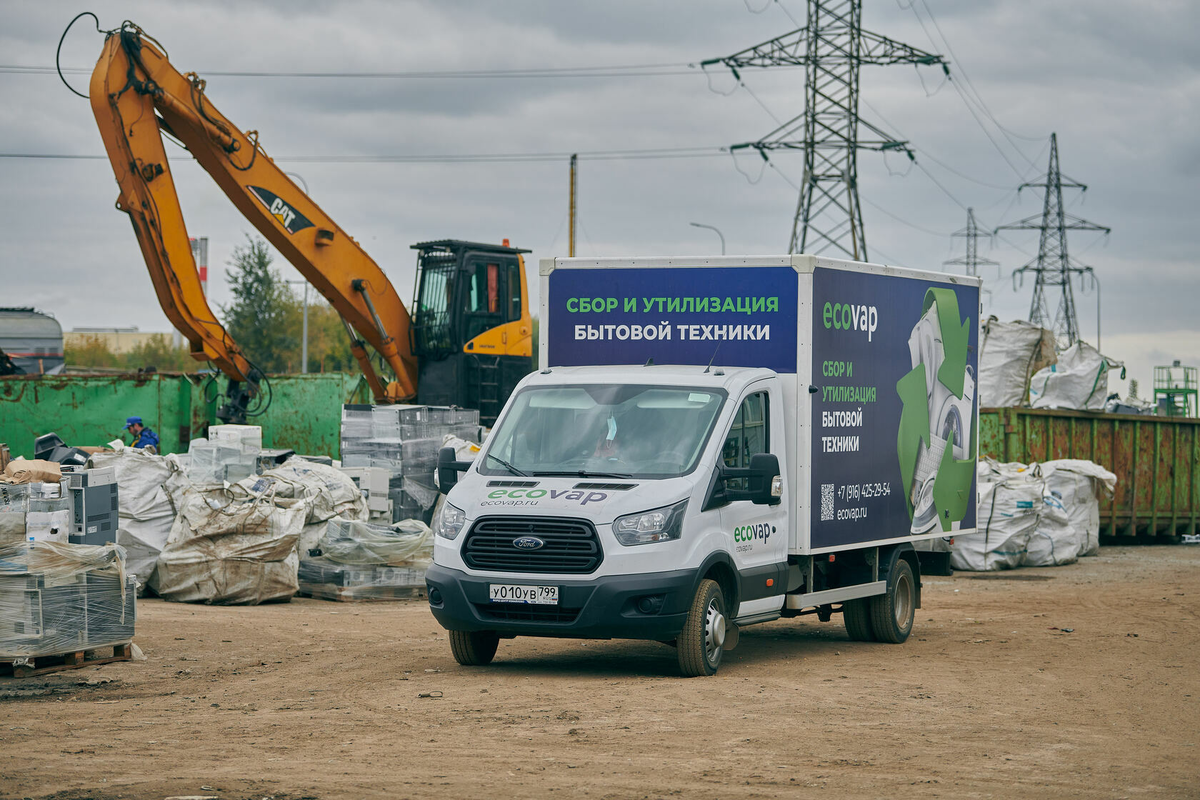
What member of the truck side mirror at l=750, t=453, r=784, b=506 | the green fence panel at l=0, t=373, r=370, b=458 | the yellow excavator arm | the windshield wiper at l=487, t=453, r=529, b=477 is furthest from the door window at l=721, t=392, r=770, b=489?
the green fence panel at l=0, t=373, r=370, b=458

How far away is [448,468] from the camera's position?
10.4m

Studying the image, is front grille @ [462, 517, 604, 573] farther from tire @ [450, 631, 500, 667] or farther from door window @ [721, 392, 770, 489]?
door window @ [721, 392, 770, 489]

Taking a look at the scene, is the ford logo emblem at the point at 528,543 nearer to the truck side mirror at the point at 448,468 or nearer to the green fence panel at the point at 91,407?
the truck side mirror at the point at 448,468

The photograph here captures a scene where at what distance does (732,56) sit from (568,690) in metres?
26.7

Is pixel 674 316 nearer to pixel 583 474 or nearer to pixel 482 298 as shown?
pixel 583 474

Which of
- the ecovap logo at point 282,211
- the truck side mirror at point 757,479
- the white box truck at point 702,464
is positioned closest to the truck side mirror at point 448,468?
the white box truck at point 702,464

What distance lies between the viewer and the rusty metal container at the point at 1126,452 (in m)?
22.8

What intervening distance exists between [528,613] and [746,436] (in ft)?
6.93

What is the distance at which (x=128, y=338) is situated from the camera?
121 m

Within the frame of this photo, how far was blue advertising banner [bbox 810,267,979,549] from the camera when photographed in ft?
36.5

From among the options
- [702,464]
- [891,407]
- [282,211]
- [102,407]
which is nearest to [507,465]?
[702,464]

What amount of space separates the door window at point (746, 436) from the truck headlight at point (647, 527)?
2.39ft

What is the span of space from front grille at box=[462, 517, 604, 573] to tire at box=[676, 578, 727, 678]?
843mm

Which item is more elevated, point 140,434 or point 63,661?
point 140,434
